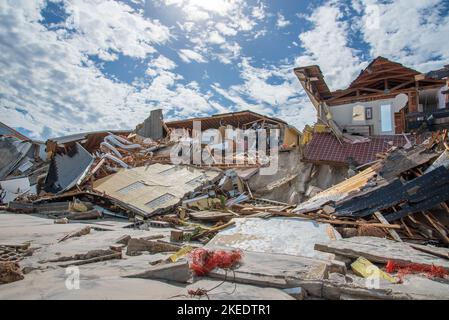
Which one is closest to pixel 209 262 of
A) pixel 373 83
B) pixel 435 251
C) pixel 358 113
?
pixel 435 251

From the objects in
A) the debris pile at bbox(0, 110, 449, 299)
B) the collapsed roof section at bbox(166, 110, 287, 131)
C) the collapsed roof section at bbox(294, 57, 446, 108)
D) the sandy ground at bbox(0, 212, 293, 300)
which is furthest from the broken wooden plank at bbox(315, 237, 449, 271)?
the collapsed roof section at bbox(166, 110, 287, 131)

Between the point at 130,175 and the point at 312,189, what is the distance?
9427mm

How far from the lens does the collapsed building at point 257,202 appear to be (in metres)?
3.88

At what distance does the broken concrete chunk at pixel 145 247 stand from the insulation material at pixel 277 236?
806 millimetres

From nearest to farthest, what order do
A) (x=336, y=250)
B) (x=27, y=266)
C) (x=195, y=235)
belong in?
(x=27, y=266), (x=336, y=250), (x=195, y=235)

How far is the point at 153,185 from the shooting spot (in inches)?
508

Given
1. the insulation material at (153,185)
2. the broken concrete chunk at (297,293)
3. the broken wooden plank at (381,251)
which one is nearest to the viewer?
the broken concrete chunk at (297,293)

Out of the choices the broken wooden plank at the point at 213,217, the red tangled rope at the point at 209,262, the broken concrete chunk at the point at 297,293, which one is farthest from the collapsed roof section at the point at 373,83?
the broken concrete chunk at the point at 297,293

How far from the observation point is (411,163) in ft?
24.5

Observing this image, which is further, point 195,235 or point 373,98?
point 373,98

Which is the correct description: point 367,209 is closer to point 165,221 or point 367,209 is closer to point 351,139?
point 165,221

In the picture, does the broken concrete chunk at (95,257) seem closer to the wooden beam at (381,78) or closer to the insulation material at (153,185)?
the insulation material at (153,185)

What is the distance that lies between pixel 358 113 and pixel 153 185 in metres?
13.6

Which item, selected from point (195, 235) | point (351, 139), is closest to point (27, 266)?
point (195, 235)
